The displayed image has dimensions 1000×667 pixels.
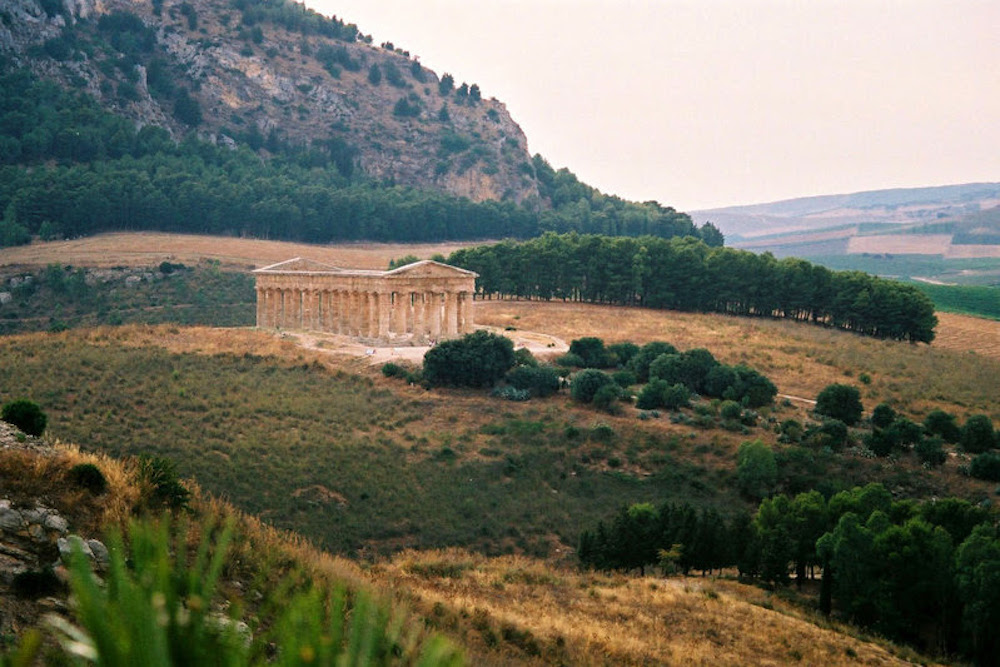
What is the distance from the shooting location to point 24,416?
21.1 meters

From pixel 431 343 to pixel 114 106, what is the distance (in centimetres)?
11408

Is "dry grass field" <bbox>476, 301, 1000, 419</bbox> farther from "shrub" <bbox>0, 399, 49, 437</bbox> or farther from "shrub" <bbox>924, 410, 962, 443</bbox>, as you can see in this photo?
"shrub" <bbox>0, 399, 49, 437</bbox>

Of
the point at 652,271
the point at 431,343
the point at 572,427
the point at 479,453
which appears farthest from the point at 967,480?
the point at 652,271

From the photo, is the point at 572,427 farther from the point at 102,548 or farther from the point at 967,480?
the point at 102,548

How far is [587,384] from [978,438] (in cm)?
2180

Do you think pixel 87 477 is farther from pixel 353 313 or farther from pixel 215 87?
pixel 215 87

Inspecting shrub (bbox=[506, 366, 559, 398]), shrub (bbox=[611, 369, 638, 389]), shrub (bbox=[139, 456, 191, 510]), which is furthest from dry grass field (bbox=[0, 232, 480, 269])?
shrub (bbox=[139, 456, 191, 510])

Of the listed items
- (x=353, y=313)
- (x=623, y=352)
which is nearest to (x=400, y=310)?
(x=353, y=313)

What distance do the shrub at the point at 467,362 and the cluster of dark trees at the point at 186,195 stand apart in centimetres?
6595

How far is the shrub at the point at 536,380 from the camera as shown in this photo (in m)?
58.5

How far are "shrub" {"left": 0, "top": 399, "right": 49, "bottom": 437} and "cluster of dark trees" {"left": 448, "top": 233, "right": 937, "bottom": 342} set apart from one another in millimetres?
74677

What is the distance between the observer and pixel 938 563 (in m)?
27.3

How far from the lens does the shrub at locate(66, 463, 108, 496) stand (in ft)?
52.9

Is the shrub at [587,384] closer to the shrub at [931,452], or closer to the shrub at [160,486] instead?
the shrub at [931,452]
